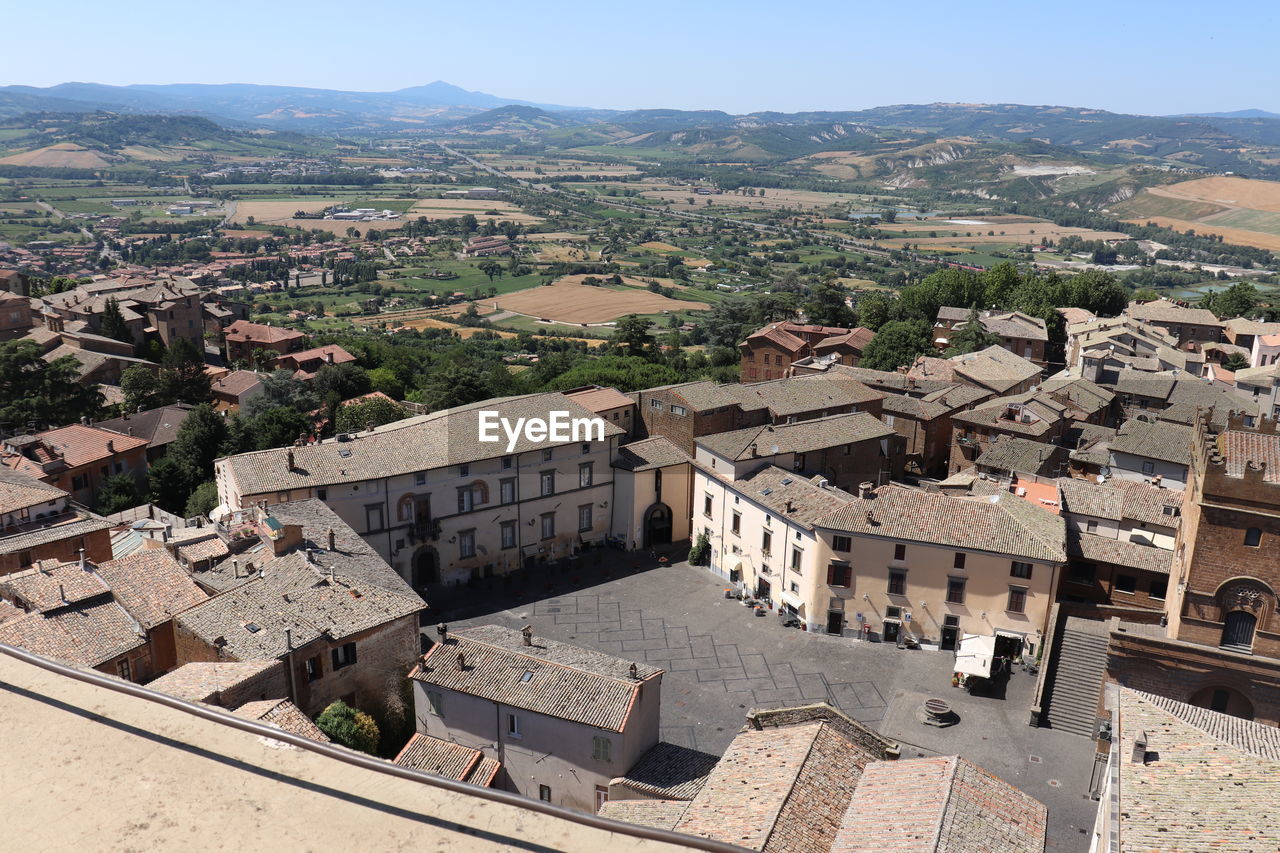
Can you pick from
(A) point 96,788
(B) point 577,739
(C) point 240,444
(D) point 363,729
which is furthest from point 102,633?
(C) point 240,444

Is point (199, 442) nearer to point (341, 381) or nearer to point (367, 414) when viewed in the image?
point (367, 414)

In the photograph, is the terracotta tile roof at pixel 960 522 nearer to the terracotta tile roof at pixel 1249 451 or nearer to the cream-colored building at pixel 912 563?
the cream-colored building at pixel 912 563

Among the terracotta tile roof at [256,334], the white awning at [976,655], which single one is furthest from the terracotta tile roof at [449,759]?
the terracotta tile roof at [256,334]

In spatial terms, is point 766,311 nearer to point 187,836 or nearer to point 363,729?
point 363,729

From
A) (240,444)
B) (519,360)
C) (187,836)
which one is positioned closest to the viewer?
(187,836)

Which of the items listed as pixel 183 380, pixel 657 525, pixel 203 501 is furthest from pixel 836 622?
pixel 183 380

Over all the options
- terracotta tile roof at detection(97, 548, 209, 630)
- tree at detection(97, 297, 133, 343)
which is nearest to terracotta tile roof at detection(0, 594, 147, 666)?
terracotta tile roof at detection(97, 548, 209, 630)
